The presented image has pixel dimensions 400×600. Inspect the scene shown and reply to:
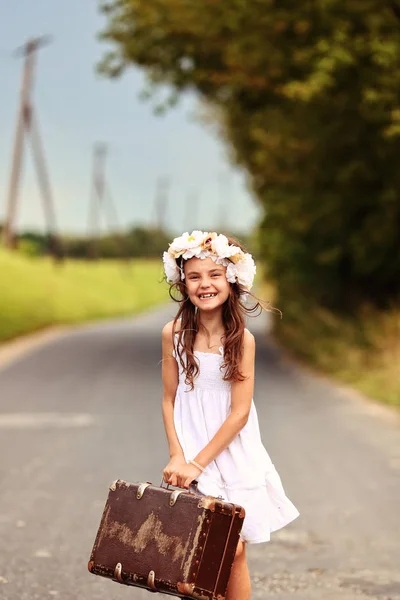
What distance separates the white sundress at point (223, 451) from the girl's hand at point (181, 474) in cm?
9

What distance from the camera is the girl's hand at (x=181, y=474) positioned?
15.0 ft

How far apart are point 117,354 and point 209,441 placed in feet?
67.5

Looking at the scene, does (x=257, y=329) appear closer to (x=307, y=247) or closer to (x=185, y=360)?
(x=307, y=247)

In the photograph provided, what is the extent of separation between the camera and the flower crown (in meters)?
4.68

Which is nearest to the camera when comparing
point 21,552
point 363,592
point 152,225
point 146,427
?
point 363,592

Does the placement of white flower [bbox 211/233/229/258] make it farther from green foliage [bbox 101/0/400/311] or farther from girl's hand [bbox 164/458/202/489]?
green foliage [bbox 101/0/400/311]

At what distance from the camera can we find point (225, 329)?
4781 millimetres

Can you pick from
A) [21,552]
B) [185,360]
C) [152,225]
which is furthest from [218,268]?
[152,225]

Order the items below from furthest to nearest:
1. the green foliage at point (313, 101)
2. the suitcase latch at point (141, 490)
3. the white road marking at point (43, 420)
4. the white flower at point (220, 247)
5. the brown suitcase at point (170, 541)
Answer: the green foliage at point (313, 101) < the white road marking at point (43, 420) < the white flower at point (220, 247) < the suitcase latch at point (141, 490) < the brown suitcase at point (170, 541)

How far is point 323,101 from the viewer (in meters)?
19.1

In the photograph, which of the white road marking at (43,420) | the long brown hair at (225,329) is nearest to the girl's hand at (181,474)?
the long brown hair at (225,329)

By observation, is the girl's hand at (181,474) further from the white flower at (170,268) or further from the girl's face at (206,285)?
the white flower at (170,268)

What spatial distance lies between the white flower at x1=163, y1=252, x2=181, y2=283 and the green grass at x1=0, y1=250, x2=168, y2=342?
2607cm

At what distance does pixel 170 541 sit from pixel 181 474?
0.33m
